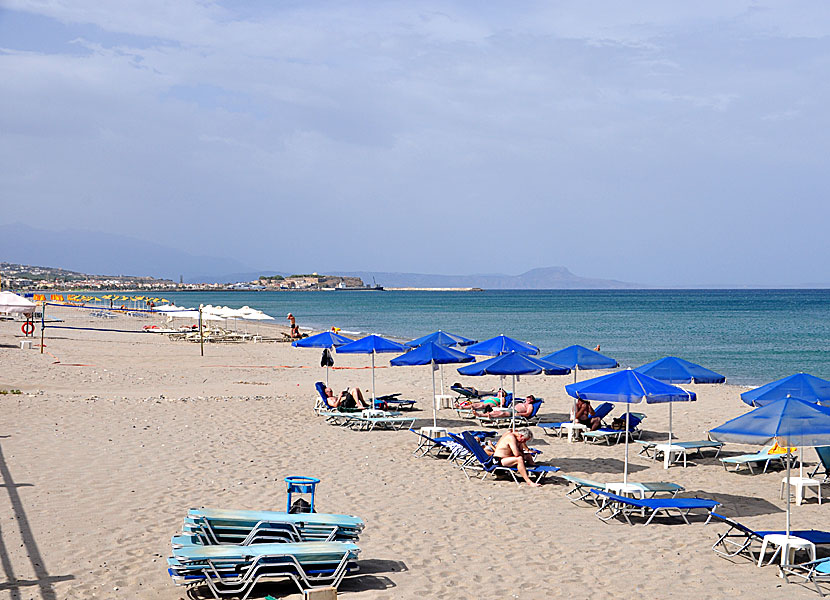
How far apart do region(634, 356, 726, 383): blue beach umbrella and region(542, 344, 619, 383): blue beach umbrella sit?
6.45ft

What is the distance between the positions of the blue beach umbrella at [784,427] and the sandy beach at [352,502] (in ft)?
3.76

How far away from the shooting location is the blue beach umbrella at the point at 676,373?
11.1m

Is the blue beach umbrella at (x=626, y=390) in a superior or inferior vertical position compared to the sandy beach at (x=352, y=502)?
superior

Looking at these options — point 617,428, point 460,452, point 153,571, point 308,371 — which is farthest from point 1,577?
point 308,371

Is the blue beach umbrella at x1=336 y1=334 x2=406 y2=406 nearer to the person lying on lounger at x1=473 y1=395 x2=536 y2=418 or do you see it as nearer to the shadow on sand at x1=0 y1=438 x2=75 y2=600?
the person lying on lounger at x1=473 y1=395 x2=536 y2=418

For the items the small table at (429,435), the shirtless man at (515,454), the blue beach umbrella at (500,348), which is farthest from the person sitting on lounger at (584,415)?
the shirtless man at (515,454)

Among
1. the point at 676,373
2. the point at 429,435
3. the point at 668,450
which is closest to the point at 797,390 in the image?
the point at 676,373

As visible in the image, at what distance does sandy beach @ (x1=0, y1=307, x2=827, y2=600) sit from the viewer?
6.21 metres

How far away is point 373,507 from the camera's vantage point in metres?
8.40

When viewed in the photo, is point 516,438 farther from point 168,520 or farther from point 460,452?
point 168,520

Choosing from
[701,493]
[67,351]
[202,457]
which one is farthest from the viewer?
[67,351]

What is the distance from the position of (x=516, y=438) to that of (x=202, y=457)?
172 inches

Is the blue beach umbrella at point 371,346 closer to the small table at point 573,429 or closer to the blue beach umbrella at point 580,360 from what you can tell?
the blue beach umbrella at point 580,360

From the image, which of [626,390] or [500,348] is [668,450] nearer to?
[626,390]
